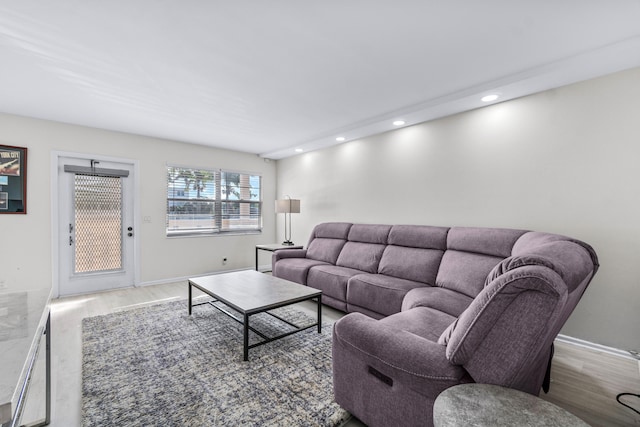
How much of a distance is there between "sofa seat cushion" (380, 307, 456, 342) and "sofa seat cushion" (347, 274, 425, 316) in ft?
1.70

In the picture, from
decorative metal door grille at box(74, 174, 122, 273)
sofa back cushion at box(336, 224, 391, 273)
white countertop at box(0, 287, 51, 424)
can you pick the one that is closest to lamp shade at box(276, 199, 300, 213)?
sofa back cushion at box(336, 224, 391, 273)

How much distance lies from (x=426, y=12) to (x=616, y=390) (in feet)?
9.24

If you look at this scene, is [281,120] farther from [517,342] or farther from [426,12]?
[517,342]

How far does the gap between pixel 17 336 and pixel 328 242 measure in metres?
3.45

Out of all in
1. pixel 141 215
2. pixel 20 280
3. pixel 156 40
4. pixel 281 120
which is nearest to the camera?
pixel 156 40

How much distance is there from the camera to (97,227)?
414 centimetres

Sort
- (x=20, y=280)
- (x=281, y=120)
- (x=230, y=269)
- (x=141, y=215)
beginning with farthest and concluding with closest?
(x=230, y=269)
(x=141, y=215)
(x=281, y=120)
(x=20, y=280)

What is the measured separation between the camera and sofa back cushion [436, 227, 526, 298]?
8.45 ft

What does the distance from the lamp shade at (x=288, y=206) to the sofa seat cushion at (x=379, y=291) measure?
7.23 ft

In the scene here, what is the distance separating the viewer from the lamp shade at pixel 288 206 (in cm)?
502

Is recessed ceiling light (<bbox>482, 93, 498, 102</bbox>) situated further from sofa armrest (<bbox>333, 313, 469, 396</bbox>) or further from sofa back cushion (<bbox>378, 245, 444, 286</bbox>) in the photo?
sofa armrest (<bbox>333, 313, 469, 396</bbox>)

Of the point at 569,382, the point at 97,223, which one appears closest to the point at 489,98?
the point at 569,382

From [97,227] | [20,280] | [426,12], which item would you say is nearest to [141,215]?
[97,227]

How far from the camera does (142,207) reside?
4445mm
